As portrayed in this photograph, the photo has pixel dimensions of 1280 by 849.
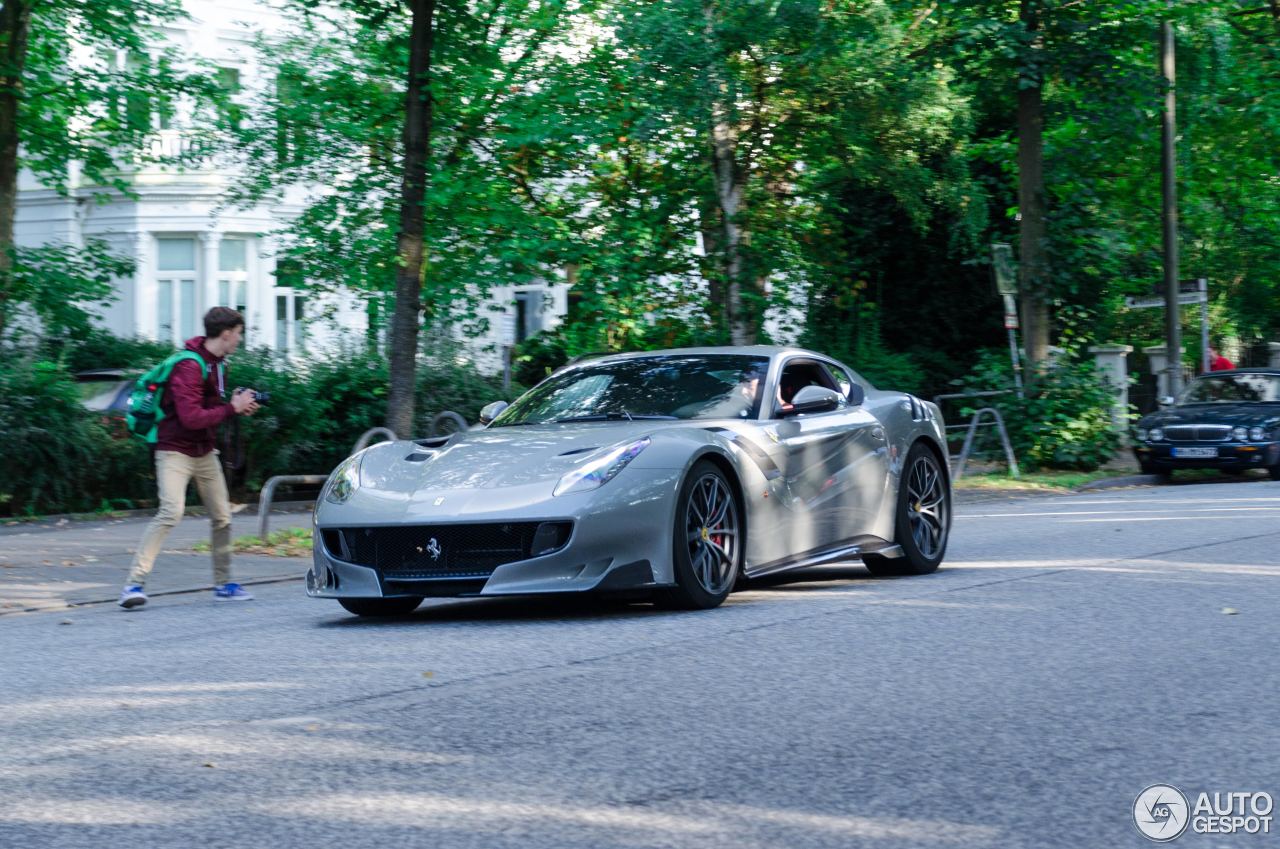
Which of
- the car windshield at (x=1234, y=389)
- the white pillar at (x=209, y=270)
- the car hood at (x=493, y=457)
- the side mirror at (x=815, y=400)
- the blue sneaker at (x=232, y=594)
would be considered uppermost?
the white pillar at (x=209, y=270)

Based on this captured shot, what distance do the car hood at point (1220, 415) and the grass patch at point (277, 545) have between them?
1343 centimetres

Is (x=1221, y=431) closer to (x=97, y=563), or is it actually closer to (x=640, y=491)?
(x=97, y=563)

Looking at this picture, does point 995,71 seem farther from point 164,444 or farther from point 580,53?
point 164,444

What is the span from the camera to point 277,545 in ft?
46.6

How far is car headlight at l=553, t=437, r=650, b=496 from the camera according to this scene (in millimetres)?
8211

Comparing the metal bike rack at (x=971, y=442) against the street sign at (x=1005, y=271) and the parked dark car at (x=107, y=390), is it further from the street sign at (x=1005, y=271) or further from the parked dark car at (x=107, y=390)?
the parked dark car at (x=107, y=390)

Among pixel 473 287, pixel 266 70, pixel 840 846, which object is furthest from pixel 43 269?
pixel 840 846

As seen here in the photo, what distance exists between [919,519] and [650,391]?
83.7 inches

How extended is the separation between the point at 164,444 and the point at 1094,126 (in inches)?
685

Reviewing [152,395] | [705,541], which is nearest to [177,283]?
[152,395]

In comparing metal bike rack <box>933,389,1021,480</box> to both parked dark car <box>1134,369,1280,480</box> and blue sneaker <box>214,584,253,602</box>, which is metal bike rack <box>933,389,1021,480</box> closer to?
parked dark car <box>1134,369,1280,480</box>

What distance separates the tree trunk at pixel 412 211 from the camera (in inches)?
573

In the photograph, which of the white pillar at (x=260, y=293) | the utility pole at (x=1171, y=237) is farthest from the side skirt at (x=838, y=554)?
the white pillar at (x=260, y=293)

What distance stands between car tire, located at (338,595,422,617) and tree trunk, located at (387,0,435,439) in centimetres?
562
